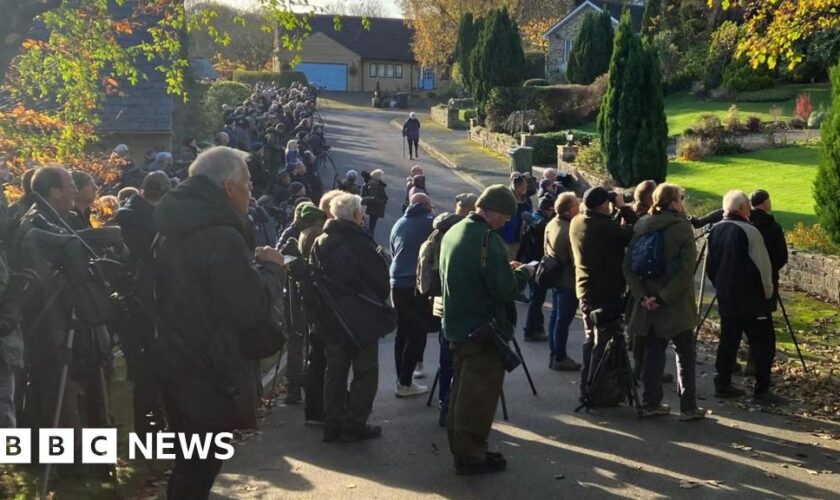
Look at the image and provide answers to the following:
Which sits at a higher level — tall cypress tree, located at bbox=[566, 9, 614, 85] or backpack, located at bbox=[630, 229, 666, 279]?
tall cypress tree, located at bbox=[566, 9, 614, 85]

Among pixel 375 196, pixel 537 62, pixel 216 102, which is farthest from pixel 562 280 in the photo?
pixel 537 62

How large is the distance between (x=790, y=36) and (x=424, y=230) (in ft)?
21.3

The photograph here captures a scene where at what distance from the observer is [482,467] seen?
23.3 feet

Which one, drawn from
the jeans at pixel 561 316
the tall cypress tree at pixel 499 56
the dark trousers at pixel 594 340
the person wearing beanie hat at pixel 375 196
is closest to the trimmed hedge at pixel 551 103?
the tall cypress tree at pixel 499 56

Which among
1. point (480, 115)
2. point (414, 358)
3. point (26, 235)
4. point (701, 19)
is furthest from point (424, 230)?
point (701, 19)

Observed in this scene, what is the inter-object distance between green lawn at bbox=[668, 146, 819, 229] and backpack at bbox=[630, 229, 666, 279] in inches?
425

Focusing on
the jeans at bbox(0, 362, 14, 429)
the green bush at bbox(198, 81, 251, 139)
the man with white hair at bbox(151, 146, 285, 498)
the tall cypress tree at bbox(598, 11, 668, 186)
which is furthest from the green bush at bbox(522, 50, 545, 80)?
the man with white hair at bbox(151, 146, 285, 498)

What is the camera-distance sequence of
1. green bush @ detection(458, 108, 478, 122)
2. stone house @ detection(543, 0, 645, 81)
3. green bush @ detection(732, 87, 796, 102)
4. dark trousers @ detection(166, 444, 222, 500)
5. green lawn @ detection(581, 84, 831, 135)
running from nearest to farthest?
1. dark trousers @ detection(166, 444, 222, 500)
2. green lawn @ detection(581, 84, 831, 135)
3. green bush @ detection(732, 87, 796, 102)
4. green bush @ detection(458, 108, 478, 122)
5. stone house @ detection(543, 0, 645, 81)

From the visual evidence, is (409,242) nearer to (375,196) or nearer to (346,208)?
(346,208)

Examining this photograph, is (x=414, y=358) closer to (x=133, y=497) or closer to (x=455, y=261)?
(x=455, y=261)

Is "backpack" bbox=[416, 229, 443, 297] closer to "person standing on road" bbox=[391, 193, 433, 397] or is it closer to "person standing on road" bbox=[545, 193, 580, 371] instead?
"person standing on road" bbox=[391, 193, 433, 397]

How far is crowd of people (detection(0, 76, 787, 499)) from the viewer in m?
4.86

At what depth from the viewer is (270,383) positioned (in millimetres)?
10000

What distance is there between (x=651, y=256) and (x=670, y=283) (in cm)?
27
